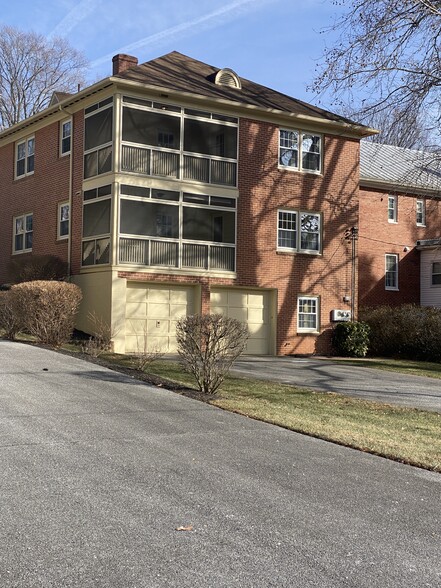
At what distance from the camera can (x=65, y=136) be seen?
2353 cm

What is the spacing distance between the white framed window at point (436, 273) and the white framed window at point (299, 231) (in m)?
8.60

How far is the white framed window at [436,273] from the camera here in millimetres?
30141

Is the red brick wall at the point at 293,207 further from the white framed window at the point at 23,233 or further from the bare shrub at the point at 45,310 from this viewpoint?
the white framed window at the point at 23,233

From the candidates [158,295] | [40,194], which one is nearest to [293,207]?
[158,295]

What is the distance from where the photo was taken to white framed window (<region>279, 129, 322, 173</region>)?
23.6m

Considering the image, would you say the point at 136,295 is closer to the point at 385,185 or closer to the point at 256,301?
the point at 256,301

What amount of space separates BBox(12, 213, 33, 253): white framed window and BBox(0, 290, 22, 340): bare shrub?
768 cm

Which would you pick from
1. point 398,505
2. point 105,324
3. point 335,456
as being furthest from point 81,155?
point 398,505

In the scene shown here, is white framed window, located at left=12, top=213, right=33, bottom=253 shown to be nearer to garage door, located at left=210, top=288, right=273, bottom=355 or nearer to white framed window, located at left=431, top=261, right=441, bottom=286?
garage door, located at left=210, top=288, right=273, bottom=355

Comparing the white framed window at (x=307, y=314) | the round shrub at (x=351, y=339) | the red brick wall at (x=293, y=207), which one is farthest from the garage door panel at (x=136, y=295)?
the round shrub at (x=351, y=339)

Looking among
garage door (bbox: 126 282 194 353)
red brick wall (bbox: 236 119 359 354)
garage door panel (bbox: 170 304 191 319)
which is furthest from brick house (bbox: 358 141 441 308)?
garage door (bbox: 126 282 194 353)

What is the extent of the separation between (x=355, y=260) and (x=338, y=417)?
15186 mm

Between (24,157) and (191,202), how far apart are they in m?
8.35

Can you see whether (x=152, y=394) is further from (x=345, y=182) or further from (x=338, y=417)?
(x=345, y=182)
